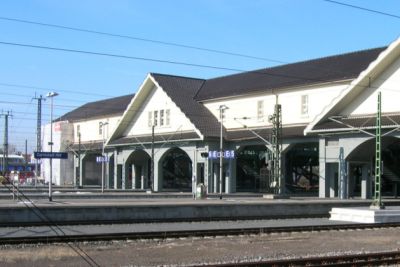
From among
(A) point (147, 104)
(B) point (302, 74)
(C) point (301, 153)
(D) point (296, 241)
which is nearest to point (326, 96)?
(B) point (302, 74)

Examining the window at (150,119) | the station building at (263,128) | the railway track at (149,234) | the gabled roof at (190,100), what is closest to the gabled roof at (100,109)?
the station building at (263,128)

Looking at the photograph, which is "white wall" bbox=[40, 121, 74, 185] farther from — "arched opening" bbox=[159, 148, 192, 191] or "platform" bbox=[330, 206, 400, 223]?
"platform" bbox=[330, 206, 400, 223]

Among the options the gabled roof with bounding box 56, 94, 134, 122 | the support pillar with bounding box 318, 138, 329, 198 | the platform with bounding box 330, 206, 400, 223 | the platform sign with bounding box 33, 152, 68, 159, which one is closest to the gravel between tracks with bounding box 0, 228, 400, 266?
the platform with bounding box 330, 206, 400, 223

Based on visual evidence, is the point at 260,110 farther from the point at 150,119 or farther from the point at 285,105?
the point at 150,119

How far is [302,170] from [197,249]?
5123 cm

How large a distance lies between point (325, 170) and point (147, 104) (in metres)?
23.9

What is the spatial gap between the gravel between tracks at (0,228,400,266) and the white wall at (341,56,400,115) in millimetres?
21515

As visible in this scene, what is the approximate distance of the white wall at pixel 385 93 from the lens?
41.0 metres

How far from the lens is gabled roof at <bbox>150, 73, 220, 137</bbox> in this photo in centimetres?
5421

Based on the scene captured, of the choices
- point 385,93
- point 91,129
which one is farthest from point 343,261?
point 91,129

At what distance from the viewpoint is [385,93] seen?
136 ft

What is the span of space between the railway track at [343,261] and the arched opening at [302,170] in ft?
132

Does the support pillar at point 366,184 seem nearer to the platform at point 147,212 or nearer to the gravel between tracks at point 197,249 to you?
the platform at point 147,212

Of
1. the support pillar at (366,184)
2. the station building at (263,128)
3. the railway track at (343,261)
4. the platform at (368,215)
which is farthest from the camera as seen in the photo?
the support pillar at (366,184)
